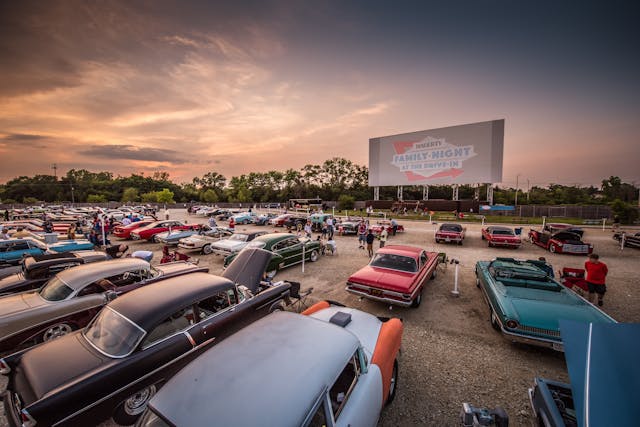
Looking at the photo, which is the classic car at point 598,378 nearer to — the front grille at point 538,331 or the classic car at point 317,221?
the front grille at point 538,331

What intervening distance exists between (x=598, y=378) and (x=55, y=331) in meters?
7.39

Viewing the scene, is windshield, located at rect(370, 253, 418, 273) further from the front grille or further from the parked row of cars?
the parked row of cars

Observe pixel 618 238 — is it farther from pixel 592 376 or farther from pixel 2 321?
pixel 2 321

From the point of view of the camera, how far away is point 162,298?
366 cm

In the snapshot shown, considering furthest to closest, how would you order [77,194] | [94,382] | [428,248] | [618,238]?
[77,194], [618,238], [428,248], [94,382]

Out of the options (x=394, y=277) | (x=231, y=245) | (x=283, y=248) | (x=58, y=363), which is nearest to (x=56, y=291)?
(x=58, y=363)

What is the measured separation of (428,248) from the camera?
13758 mm

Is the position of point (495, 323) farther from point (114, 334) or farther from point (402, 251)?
point (114, 334)

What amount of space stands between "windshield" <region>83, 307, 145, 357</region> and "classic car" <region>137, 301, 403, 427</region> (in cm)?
138

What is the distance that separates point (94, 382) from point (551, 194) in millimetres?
86768

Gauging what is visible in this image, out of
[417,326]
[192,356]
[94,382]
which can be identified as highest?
[94,382]

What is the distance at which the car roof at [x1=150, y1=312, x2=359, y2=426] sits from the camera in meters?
1.75

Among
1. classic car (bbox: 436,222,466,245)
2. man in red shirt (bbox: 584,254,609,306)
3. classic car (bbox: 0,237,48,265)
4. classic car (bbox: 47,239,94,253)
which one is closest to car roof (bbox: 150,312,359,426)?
man in red shirt (bbox: 584,254,609,306)

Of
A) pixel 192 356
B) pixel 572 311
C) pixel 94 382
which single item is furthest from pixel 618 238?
A: pixel 94 382
